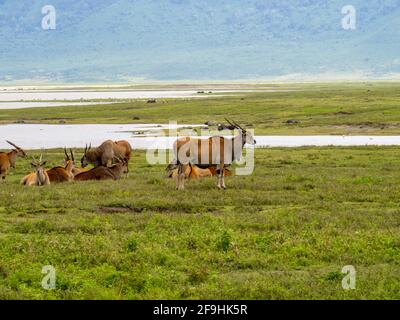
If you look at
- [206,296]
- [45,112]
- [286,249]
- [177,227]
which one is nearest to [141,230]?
[177,227]

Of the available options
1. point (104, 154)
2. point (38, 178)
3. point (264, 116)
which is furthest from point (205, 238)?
point (264, 116)

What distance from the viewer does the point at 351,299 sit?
10703 mm

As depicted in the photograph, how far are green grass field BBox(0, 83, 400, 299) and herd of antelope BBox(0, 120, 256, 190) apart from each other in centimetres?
58

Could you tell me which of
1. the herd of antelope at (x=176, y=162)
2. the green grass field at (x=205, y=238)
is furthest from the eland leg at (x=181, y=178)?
the green grass field at (x=205, y=238)

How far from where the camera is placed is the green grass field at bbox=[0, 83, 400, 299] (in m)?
11.5

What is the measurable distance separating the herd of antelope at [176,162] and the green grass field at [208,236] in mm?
578

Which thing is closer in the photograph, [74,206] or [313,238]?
[313,238]

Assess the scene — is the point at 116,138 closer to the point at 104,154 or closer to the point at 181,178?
the point at 104,154

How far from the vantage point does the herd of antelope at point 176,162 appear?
21469mm

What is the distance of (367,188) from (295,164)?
8.98 m

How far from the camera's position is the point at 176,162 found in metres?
21.7

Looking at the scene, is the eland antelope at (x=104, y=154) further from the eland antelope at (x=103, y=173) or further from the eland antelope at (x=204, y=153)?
the eland antelope at (x=204, y=153)

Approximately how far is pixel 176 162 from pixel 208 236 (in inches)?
294
